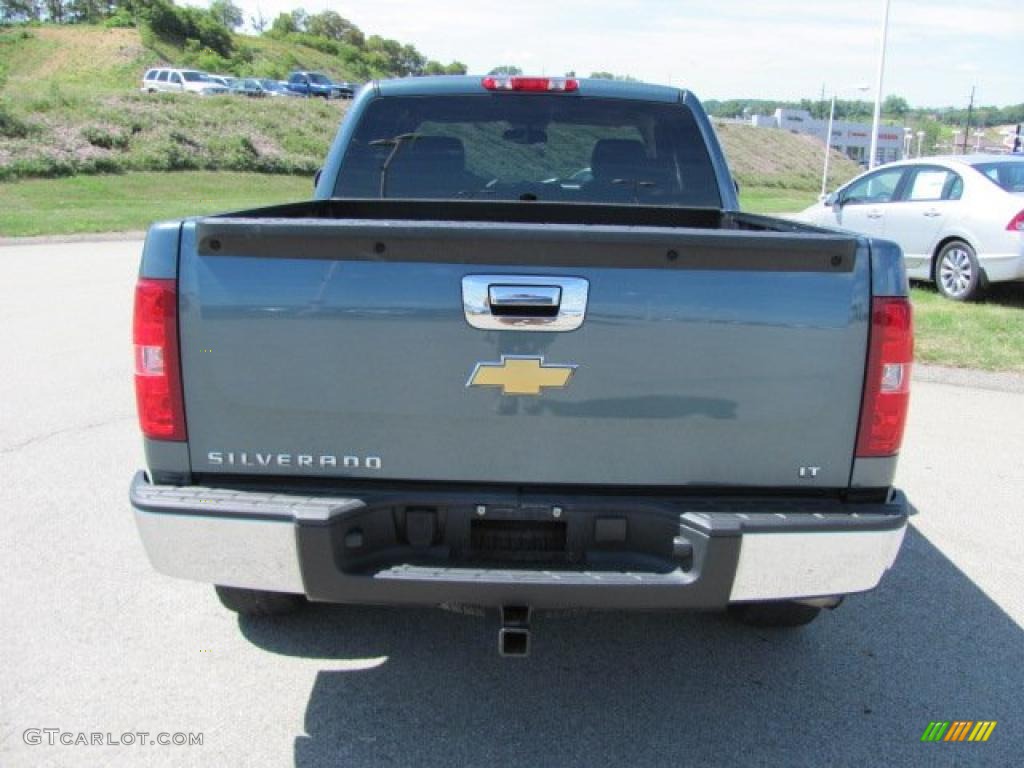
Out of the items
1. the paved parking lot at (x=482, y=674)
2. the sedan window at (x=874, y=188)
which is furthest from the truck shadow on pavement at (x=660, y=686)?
the sedan window at (x=874, y=188)

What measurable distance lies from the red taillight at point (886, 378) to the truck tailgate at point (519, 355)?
0.16 ft

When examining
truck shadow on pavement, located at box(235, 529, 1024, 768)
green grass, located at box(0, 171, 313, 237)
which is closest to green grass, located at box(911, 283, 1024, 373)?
truck shadow on pavement, located at box(235, 529, 1024, 768)

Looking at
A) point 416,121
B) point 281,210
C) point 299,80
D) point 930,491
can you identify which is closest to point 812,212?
point 930,491

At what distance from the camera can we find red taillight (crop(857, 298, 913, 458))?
2598mm

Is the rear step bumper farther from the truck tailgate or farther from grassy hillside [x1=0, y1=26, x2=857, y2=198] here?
grassy hillside [x1=0, y1=26, x2=857, y2=198]

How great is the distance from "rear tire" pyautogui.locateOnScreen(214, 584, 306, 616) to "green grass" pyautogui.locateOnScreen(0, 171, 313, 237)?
16.1m

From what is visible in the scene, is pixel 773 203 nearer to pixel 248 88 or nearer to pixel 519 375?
pixel 248 88

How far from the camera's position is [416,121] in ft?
15.4

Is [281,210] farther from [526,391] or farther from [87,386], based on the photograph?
[87,386]

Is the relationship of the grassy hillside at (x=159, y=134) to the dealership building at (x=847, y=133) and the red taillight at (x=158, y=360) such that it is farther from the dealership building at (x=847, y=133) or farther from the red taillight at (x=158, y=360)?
the dealership building at (x=847, y=133)

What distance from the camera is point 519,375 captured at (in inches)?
101

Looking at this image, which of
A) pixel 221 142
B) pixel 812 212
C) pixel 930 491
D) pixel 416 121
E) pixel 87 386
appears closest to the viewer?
pixel 416 121

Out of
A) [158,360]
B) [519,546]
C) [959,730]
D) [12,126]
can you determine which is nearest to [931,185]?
[959,730]

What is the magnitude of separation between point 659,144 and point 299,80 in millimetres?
57536
